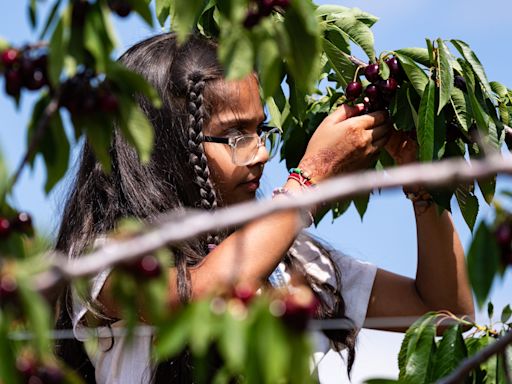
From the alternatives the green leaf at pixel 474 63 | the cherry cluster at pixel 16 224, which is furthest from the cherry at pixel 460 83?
the cherry cluster at pixel 16 224

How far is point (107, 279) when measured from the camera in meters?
1.89

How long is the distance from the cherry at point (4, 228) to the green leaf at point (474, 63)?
3.93 feet

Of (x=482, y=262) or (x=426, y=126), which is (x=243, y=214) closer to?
(x=482, y=262)

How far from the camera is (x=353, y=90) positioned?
2107mm

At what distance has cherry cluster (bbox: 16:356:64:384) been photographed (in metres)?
1.00

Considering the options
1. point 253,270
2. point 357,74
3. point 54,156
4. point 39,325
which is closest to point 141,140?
point 54,156

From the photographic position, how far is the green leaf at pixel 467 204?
7.04 ft

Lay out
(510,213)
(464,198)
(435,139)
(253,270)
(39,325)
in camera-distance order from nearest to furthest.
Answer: (39,325) → (510,213) → (253,270) → (435,139) → (464,198)

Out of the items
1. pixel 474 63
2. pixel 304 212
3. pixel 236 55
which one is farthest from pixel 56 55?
pixel 474 63

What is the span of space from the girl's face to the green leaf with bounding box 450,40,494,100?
0.39 m

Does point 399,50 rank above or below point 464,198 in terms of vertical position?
above

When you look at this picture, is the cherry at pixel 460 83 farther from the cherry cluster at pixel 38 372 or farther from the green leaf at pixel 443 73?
the cherry cluster at pixel 38 372

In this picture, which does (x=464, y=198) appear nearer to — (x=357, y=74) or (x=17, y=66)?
(x=357, y=74)

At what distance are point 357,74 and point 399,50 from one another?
3.6 inches
